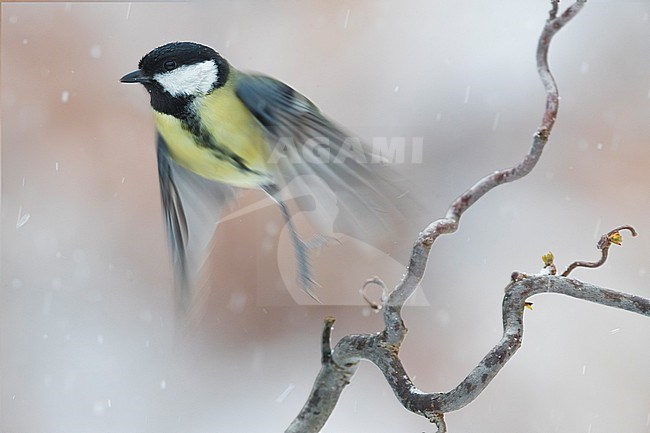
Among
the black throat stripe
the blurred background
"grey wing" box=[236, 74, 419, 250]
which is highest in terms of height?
"grey wing" box=[236, 74, 419, 250]

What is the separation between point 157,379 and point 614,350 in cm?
73

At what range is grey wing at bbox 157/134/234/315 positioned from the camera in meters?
0.56

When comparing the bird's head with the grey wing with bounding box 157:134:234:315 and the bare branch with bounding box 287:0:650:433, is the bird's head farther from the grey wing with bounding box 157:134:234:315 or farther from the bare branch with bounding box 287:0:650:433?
the bare branch with bounding box 287:0:650:433

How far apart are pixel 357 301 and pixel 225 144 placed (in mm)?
538

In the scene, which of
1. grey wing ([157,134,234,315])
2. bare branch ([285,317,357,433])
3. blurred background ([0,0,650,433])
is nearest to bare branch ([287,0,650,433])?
bare branch ([285,317,357,433])

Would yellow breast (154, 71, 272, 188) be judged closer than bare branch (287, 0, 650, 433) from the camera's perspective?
No

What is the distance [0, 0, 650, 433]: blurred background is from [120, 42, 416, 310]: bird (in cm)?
49

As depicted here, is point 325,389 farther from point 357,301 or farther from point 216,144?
point 357,301

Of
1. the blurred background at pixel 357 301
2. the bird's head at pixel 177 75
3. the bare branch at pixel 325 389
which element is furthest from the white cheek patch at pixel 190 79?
the blurred background at pixel 357 301

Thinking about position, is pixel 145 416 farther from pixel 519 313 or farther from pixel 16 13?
pixel 519 313

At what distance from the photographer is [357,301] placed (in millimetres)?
1056

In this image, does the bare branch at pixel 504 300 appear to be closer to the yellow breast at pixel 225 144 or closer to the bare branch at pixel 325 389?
the bare branch at pixel 325 389

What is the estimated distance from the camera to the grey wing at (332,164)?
50 cm

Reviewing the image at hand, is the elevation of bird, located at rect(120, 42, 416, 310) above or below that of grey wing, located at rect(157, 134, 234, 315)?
above
